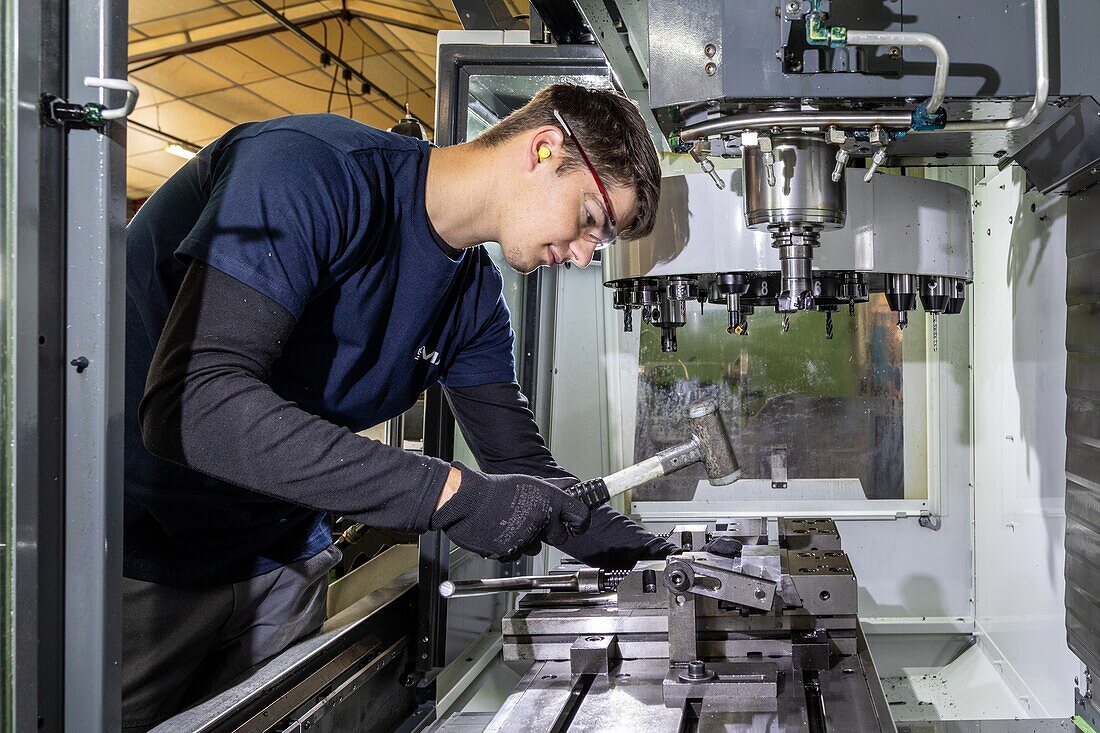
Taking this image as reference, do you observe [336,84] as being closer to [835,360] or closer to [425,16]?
[425,16]

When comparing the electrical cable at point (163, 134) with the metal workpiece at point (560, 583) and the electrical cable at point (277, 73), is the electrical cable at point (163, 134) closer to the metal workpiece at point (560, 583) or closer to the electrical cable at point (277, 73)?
the electrical cable at point (277, 73)

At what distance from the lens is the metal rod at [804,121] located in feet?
3.26

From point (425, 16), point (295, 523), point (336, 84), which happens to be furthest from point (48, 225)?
point (336, 84)

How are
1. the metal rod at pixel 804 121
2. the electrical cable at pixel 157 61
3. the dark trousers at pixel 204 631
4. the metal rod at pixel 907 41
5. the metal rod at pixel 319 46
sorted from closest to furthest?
the metal rod at pixel 907 41 < the metal rod at pixel 804 121 < the dark trousers at pixel 204 631 < the metal rod at pixel 319 46 < the electrical cable at pixel 157 61

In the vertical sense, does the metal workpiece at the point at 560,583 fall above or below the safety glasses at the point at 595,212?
below

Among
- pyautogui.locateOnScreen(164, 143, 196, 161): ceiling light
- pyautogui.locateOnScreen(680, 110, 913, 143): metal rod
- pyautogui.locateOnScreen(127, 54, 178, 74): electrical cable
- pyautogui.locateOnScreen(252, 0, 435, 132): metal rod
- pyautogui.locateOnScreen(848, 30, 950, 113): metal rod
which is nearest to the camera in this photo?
pyautogui.locateOnScreen(848, 30, 950, 113): metal rod

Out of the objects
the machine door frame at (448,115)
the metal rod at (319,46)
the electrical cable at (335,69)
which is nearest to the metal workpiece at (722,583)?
the machine door frame at (448,115)

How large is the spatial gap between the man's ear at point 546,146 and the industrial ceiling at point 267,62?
3.31 meters

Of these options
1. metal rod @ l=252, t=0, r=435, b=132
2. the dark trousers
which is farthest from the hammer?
metal rod @ l=252, t=0, r=435, b=132

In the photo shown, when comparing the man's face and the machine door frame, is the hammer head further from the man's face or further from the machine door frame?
the machine door frame

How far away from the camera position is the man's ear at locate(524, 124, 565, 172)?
1134 mm

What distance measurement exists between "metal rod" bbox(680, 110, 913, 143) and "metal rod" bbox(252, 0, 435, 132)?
3.67 meters

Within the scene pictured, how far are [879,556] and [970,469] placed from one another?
0.33 meters

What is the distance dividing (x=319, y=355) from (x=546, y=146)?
0.41 metres
